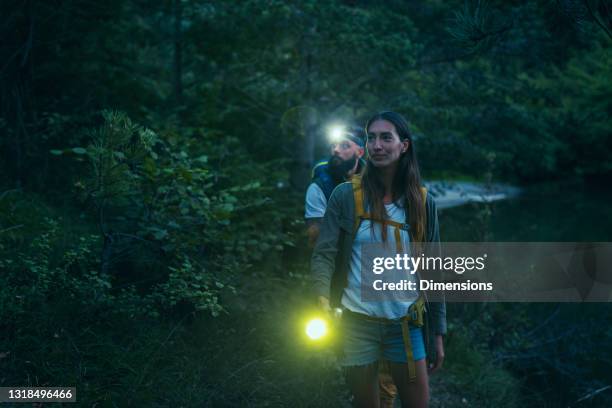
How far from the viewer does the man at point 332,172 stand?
4711 mm

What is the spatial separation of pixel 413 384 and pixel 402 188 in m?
1.03

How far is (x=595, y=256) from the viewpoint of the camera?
9.45 m

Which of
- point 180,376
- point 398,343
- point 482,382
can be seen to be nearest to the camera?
point 398,343

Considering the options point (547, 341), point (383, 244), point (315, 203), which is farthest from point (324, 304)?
point (547, 341)

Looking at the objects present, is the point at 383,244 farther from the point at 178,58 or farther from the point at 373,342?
the point at 178,58

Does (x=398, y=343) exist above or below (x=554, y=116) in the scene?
below

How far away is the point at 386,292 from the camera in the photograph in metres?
2.79

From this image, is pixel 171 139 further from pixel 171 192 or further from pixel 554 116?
pixel 554 116

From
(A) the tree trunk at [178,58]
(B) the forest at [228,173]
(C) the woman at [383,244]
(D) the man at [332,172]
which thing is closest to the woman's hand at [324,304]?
(C) the woman at [383,244]

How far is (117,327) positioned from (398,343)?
232 cm

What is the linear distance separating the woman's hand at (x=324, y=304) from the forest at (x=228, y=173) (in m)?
1.50

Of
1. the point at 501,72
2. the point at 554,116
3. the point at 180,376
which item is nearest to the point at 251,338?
the point at 180,376

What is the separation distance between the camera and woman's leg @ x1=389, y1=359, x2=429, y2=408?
278 centimetres

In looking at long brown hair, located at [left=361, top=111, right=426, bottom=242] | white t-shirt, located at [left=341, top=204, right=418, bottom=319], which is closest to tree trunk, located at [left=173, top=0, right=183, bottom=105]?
long brown hair, located at [left=361, top=111, right=426, bottom=242]
